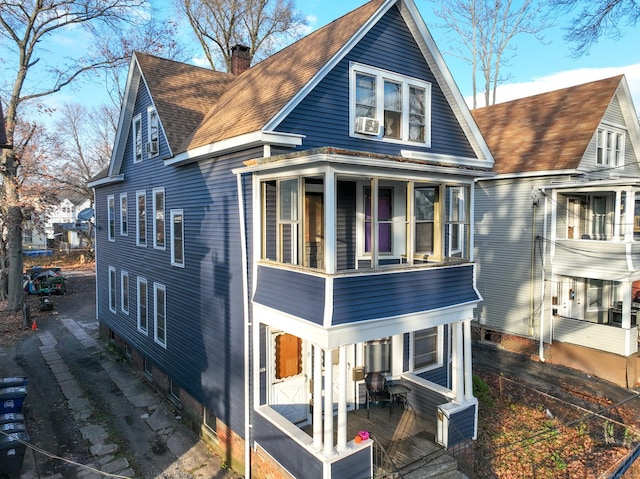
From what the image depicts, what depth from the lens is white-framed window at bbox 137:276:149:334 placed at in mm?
14477

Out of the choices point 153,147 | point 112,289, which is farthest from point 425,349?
point 112,289

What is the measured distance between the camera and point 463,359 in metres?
9.52

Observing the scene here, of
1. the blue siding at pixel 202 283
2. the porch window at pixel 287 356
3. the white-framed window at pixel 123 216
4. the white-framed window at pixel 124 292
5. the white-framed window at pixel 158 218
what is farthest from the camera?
the white-framed window at pixel 123 216

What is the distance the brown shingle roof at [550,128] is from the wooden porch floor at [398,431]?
12154 mm

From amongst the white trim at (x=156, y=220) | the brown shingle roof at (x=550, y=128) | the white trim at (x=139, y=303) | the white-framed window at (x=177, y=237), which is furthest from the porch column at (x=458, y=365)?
the brown shingle roof at (x=550, y=128)

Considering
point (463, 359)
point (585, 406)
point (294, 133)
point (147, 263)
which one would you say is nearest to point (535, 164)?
point (585, 406)

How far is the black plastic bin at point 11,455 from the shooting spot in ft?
28.8

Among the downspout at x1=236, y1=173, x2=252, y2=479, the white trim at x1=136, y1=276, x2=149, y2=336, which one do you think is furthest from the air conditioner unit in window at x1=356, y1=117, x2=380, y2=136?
the white trim at x1=136, y1=276, x2=149, y2=336

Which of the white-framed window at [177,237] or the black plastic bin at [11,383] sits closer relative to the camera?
the black plastic bin at [11,383]

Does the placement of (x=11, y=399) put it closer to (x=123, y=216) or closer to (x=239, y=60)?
(x=123, y=216)

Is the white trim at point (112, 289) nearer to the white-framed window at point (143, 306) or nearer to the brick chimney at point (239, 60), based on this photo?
the white-framed window at point (143, 306)

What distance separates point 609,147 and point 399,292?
1654cm

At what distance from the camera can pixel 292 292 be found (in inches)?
316

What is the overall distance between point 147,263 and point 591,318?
1791cm
